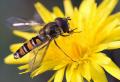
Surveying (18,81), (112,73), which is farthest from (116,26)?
(18,81)

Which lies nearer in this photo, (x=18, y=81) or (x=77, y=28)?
(x=77, y=28)

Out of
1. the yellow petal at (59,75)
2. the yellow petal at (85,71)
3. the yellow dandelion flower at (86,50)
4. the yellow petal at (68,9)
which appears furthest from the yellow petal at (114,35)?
the yellow petal at (68,9)

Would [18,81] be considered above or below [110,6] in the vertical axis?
below

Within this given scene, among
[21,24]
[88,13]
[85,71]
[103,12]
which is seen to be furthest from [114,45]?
[21,24]

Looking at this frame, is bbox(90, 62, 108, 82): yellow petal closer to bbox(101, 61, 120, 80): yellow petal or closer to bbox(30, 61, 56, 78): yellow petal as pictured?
bbox(101, 61, 120, 80): yellow petal

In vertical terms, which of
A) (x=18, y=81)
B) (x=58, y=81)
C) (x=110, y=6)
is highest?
(x=110, y=6)

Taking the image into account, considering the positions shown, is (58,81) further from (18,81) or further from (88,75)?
(18,81)

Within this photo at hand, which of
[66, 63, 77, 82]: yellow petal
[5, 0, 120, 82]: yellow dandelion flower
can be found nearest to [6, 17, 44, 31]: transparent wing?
[5, 0, 120, 82]: yellow dandelion flower

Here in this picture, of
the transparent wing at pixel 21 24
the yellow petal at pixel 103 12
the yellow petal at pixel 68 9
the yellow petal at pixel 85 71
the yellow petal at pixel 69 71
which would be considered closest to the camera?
the yellow petal at pixel 85 71

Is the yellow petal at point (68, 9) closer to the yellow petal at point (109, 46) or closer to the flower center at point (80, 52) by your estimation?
the flower center at point (80, 52)
